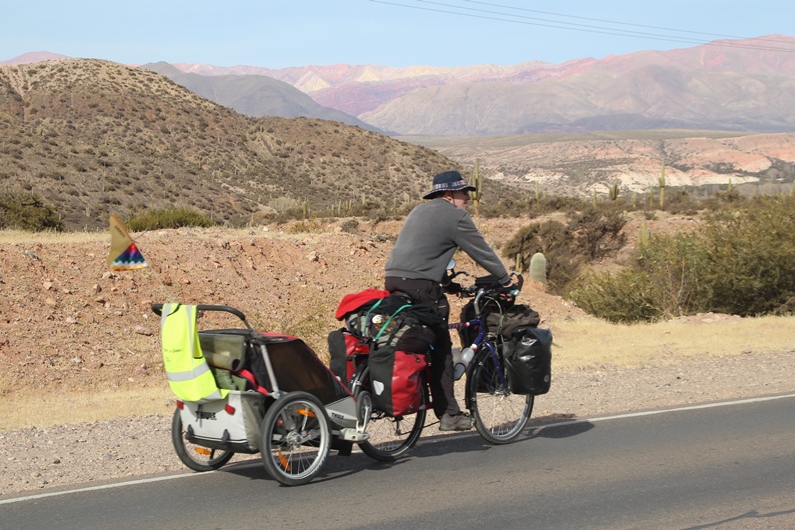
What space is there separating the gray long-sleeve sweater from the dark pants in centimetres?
7

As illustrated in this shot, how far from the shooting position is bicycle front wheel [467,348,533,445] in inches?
316

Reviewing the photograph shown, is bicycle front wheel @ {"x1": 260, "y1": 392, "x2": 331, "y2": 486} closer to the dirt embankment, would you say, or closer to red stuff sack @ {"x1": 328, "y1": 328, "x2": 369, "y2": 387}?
red stuff sack @ {"x1": 328, "y1": 328, "x2": 369, "y2": 387}

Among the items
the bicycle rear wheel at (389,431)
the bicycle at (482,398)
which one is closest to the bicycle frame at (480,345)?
the bicycle at (482,398)

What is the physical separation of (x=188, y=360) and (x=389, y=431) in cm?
214

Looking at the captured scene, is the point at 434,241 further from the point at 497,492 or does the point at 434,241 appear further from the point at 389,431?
the point at 497,492

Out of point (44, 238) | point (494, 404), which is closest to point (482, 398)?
point (494, 404)

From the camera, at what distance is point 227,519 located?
Answer: 240 inches

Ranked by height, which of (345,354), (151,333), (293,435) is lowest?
(151,333)

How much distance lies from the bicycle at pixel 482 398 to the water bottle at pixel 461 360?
49 millimetres

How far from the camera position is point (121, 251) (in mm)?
7398

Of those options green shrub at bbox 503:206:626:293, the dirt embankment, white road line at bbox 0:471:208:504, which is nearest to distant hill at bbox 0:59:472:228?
green shrub at bbox 503:206:626:293

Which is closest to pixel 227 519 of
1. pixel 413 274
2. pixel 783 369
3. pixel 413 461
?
pixel 413 461

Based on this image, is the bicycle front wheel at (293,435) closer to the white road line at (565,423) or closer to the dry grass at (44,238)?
the white road line at (565,423)

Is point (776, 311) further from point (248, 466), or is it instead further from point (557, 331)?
point (248, 466)
